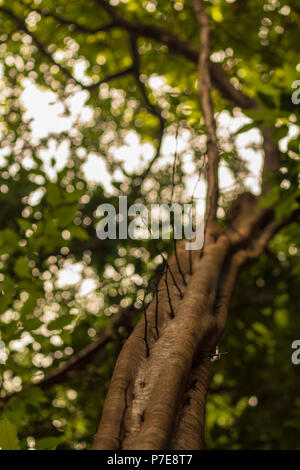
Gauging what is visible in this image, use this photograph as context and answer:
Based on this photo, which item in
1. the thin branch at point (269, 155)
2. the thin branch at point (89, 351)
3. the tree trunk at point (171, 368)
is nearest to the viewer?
the tree trunk at point (171, 368)

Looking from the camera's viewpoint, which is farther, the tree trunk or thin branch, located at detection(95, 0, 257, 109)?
thin branch, located at detection(95, 0, 257, 109)

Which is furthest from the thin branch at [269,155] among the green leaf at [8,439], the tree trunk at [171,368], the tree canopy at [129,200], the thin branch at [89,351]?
the green leaf at [8,439]

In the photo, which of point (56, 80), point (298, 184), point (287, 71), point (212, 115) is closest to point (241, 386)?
point (298, 184)

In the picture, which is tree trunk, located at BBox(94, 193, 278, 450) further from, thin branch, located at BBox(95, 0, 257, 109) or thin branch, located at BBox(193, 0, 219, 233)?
thin branch, located at BBox(95, 0, 257, 109)

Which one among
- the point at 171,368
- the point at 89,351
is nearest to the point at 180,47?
the point at 89,351

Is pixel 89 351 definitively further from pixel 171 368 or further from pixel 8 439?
pixel 171 368

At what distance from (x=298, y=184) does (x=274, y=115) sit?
69 cm

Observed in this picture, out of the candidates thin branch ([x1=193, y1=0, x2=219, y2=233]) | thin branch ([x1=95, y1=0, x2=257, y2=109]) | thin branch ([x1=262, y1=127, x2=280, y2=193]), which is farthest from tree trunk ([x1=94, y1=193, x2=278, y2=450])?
thin branch ([x1=95, y1=0, x2=257, y2=109])

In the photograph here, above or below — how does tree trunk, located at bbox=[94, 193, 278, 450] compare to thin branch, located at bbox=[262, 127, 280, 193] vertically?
below

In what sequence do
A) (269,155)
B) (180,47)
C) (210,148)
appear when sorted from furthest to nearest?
(180,47) → (269,155) → (210,148)

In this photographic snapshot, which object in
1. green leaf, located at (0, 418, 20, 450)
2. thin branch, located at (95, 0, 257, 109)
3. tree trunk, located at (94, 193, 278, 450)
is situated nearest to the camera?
tree trunk, located at (94, 193, 278, 450)

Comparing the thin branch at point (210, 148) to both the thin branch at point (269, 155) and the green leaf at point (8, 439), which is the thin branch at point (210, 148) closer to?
the thin branch at point (269, 155)

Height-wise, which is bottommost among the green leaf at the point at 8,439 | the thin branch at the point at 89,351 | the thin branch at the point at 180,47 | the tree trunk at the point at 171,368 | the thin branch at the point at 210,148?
the thin branch at the point at 89,351

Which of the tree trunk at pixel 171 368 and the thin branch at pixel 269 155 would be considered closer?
the tree trunk at pixel 171 368
